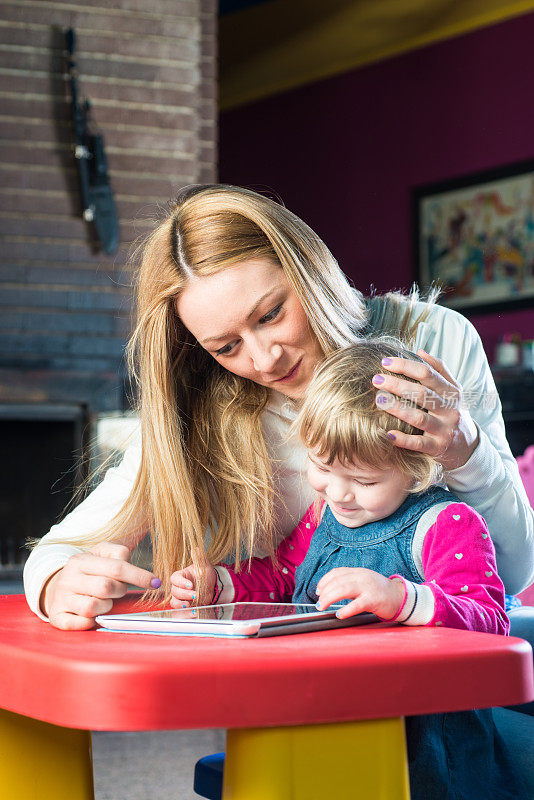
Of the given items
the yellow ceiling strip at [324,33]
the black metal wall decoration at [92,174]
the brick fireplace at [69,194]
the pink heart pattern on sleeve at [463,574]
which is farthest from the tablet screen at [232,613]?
the yellow ceiling strip at [324,33]

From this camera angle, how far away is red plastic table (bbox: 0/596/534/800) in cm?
63

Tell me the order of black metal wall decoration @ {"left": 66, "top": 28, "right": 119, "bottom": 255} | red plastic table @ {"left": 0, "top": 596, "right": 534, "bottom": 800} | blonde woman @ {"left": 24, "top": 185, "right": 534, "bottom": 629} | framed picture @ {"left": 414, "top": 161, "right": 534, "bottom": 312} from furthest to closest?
1. framed picture @ {"left": 414, "top": 161, "right": 534, "bottom": 312}
2. black metal wall decoration @ {"left": 66, "top": 28, "right": 119, "bottom": 255}
3. blonde woman @ {"left": 24, "top": 185, "right": 534, "bottom": 629}
4. red plastic table @ {"left": 0, "top": 596, "right": 534, "bottom": 800}

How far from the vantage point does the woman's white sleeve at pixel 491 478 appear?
103 cm

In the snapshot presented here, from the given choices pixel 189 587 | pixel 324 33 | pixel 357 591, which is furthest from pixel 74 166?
pixel 357 591

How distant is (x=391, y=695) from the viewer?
660 mm

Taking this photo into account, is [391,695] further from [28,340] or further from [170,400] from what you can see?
[28,340]

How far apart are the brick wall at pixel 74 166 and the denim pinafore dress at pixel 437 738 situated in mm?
2392

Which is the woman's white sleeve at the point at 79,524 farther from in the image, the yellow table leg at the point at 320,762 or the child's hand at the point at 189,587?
the yellow table leg at the point at 320,762

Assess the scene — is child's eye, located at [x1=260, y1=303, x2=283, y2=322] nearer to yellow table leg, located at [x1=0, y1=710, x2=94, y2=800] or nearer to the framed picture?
yellow table leg, located at [x1=0, y1=710, x2=94, y2=800]

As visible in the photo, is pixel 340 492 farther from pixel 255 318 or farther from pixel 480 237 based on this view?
pixel 480 237

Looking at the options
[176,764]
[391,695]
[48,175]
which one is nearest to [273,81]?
[48,175]

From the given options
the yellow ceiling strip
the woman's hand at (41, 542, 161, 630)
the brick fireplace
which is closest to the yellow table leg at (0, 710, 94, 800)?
the woman's hand at (41, 542, 161, 630)

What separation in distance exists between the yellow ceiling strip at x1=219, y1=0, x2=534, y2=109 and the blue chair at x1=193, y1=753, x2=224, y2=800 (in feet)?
14.7

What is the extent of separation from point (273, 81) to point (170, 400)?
190 inches
